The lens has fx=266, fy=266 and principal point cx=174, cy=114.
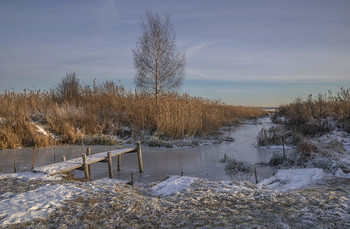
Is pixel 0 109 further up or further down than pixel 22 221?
further up

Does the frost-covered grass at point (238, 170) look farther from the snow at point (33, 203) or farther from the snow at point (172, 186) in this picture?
the snow at point (33, 203)

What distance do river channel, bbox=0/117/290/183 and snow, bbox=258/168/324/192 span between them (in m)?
0.64

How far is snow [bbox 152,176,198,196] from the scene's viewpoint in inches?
167

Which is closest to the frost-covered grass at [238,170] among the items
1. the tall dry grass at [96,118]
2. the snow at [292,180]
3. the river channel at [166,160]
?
the river channel at [166,160]

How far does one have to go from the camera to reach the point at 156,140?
36.6 feet

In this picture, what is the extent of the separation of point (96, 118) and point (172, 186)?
30.4 feet

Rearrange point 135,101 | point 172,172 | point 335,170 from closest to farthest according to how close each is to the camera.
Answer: point 335,170 → point 172,172 → point 135,101

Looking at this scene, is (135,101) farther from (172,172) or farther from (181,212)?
(181,212)

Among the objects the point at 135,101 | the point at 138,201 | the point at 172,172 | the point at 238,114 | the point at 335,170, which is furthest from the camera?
the point at 238,114

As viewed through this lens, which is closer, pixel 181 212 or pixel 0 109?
pixel 181 212

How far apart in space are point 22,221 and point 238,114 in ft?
83.5

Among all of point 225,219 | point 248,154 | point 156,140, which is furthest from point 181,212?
point 156,140

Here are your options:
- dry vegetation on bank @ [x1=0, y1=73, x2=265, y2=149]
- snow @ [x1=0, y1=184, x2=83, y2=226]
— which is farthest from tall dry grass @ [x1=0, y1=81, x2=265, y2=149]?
snow @ [x1=0, y1=184, x2=83, y2=226]

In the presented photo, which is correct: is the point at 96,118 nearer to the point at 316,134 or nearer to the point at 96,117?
the point at 96,117
